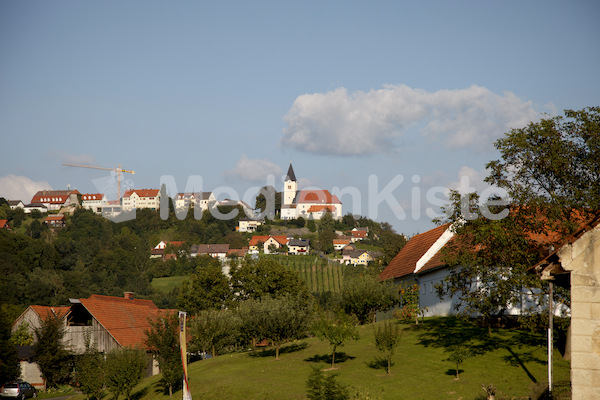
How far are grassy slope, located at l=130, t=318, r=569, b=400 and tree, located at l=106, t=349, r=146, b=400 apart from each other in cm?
150

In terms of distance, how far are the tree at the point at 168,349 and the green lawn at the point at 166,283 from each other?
350 ft

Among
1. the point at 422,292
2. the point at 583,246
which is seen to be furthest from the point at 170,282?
the point at 583,246

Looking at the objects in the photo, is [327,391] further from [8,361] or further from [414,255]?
[8,361]

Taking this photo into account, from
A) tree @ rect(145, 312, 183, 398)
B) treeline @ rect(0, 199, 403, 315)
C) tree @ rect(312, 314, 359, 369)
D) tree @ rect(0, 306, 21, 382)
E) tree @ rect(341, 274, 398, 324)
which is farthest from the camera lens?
treeline @ rect(0, 199, 403, 315)

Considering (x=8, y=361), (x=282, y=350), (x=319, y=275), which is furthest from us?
(x=319, y=275)

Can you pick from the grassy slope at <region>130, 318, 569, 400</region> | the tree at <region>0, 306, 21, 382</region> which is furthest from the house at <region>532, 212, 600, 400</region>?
the tree at <region>0, 306, 21, 382</region>

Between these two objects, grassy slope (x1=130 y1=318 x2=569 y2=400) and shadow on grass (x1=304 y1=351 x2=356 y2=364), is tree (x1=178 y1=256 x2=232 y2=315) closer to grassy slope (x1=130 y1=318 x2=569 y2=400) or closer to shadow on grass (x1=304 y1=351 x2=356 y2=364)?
grassy slope (x1=130 y1=318 x2=569 y2=400)

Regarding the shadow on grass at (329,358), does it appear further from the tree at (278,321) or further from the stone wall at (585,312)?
the stone wall at (585,312)

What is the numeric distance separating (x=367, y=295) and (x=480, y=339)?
1482cm

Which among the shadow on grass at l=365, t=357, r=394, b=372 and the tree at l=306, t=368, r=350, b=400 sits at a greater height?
the tree at l=306, t=368, r=350, b=400

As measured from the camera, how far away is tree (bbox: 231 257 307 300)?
58.5 m

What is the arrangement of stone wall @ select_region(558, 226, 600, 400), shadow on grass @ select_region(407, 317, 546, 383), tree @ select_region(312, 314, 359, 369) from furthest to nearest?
tree @ select_region(312, 314, 359, 369) → shadow on grass @ select_region(407, 317, 546, 383) → stone wall @ select_region(558, 226, 600, 400)

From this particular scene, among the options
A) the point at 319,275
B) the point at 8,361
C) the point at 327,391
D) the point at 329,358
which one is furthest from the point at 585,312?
the point at 319,275

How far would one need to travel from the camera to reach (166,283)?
151125mm
